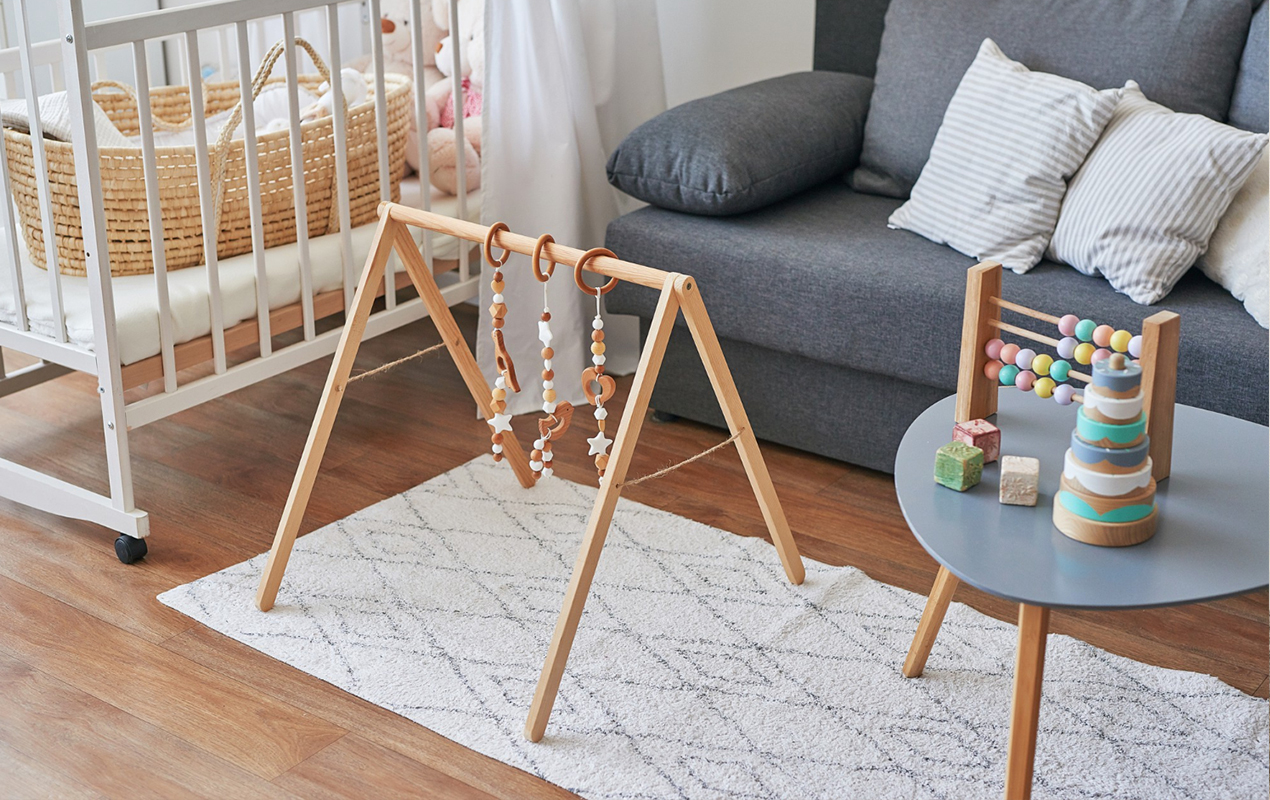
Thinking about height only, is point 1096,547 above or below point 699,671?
above

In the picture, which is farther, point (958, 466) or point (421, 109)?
point (421, 109)

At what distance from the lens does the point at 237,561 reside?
2.04m

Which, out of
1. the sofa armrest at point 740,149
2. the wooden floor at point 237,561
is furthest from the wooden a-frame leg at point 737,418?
the sofa armrest at point 740,149

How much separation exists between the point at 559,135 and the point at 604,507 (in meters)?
1.11

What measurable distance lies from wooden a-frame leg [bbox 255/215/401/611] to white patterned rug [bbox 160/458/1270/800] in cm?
Result: 7

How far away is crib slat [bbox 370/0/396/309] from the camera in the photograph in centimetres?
216

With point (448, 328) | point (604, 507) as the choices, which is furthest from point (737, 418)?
point (448, 328)

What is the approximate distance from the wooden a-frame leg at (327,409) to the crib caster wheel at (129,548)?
0.81 feet

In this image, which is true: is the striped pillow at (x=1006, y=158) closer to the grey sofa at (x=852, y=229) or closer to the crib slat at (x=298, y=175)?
the grey sofa at (x=852, y=229)

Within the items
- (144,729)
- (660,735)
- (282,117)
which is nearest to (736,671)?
(660,735)

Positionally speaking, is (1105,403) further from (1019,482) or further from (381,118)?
(381,118)

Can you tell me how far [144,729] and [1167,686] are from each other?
1360mm

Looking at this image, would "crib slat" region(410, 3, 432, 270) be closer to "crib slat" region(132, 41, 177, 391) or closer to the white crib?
the white crib

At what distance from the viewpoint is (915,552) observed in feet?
6.78
